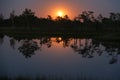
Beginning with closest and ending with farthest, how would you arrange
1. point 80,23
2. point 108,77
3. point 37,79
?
1. point 37,79
2. point 108,77
3. point 80,23

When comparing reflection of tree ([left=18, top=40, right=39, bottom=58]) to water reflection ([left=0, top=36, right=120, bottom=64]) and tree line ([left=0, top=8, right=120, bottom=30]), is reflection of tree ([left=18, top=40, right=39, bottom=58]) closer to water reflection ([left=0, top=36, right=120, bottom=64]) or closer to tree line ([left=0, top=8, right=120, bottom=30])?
water reflection ([left=0, top=36, right=120, bottom=64])

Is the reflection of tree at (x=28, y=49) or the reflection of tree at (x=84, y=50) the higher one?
the reflection of tree at (x=28, y=49)

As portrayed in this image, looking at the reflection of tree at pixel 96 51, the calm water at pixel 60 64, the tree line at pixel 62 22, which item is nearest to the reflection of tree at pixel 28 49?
the calm water at pixel 60 64

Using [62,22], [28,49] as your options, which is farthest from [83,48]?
[62,22]

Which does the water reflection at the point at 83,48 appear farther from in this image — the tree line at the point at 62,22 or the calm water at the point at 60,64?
the tree line at the point at 62,22

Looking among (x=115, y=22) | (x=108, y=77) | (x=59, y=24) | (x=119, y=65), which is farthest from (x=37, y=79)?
(x=59, y=24)

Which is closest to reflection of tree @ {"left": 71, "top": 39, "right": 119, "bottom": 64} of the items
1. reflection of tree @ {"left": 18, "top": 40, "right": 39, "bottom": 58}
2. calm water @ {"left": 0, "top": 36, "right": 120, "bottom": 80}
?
calm water @ {"left": 0, "top": 36, "right": 120, "bottom": 80}

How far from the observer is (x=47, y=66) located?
41.1 ft

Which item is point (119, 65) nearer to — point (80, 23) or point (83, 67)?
point (83, 67)

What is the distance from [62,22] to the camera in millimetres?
52938

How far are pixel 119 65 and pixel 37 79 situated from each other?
6.31 metres

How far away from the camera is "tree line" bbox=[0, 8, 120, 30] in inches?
1921

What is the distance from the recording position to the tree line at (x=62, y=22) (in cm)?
4878

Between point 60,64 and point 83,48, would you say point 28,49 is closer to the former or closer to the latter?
point 83,48
